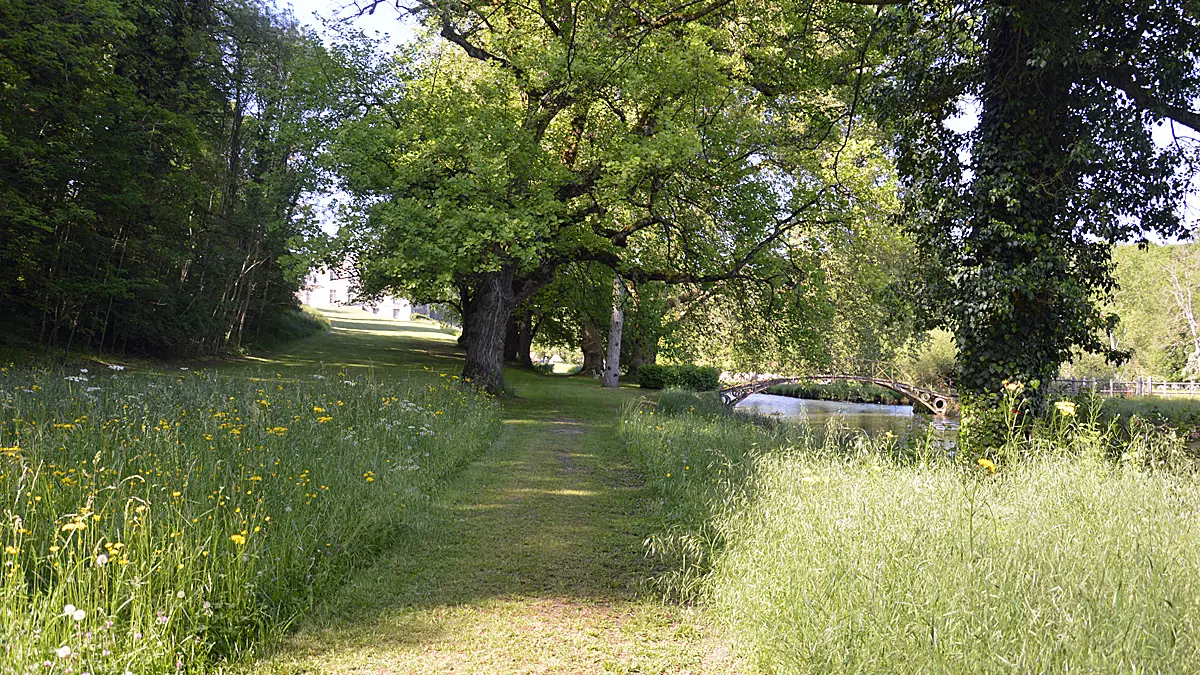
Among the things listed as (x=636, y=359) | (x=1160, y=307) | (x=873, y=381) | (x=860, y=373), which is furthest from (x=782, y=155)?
(x=1160, y=307)

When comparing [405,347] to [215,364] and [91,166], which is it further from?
[91,166]

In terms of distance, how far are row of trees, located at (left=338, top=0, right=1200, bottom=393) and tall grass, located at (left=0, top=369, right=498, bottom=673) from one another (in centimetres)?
450

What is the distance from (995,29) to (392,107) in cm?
1118

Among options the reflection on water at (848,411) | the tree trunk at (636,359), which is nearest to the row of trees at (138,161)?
the tree trunk at (636,359)

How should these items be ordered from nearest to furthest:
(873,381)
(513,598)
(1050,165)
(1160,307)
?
(513,598), (1050,165), (873,381), (1160,307)

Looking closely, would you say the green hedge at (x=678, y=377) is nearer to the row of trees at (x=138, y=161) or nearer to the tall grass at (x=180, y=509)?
the row of trees at (x=138, y=161)

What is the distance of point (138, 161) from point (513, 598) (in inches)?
648

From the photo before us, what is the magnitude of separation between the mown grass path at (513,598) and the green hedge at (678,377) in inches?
716

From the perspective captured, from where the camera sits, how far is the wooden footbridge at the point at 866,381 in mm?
25688

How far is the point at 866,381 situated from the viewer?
2956cm

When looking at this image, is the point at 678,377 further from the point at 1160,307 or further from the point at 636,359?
the point at 1160,307

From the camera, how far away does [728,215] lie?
15555 millimetres

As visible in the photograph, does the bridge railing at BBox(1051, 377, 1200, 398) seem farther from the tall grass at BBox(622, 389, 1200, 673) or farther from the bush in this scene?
the tall grass at BBox(622, 389, 1200, 673)

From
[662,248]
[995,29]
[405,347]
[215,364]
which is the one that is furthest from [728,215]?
[405,347]
